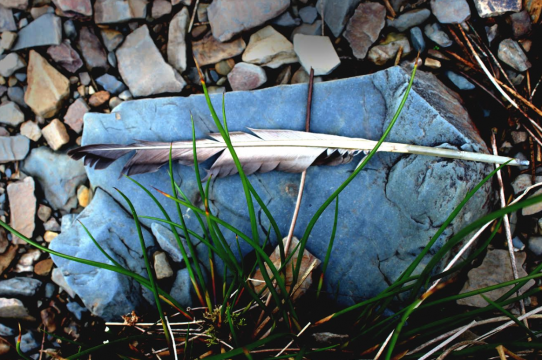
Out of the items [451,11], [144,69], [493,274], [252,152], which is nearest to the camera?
[252,152]

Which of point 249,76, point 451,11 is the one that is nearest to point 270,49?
point 249,76

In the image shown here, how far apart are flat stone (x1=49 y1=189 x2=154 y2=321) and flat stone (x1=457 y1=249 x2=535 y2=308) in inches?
55.3

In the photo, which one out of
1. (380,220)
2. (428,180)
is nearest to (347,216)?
(380,220)

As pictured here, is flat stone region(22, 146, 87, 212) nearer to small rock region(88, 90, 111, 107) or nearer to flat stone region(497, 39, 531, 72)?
small rock region(88, 90, 111, 107)

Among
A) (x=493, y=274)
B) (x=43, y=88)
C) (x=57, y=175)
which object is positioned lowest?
(x=493, y=274)

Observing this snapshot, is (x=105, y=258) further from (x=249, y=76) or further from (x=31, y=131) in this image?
(x=249, y=76)

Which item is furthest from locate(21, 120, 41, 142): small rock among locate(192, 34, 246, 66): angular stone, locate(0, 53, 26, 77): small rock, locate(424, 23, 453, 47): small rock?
locate(424, 23, 453, 47): small rock

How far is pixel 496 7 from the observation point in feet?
5.98

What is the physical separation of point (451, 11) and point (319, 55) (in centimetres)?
62

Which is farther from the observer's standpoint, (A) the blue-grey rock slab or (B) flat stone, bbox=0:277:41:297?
(B) flat stone, bbox=0:277:41:297

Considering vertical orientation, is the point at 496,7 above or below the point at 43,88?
above

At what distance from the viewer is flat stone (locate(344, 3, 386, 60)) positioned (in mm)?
1940

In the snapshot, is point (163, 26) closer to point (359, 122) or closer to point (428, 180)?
point (359, 122)

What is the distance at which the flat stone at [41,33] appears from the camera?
2080 millimetres
